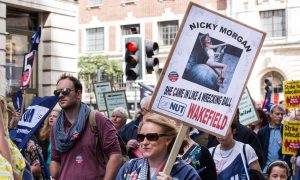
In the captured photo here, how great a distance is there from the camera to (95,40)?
49.0 meters

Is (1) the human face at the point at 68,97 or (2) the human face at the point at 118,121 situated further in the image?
(2) the human face at the point at 118,121

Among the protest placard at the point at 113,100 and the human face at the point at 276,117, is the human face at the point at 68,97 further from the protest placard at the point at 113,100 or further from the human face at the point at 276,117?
the protest placard at the point at 113,100

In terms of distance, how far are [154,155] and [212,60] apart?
2.47 feet

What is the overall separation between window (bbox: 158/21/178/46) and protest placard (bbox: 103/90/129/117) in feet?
103

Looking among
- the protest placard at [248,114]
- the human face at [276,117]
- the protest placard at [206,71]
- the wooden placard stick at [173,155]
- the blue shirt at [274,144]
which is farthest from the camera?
the protest placard at [248,114]

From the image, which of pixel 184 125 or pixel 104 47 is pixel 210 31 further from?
pixel 104 47

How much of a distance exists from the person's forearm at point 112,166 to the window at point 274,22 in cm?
3736

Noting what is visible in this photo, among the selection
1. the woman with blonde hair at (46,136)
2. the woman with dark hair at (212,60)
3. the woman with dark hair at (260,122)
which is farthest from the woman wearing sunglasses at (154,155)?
the woman with dark hair at (260,122)

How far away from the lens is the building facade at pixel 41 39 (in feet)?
→ 54.7

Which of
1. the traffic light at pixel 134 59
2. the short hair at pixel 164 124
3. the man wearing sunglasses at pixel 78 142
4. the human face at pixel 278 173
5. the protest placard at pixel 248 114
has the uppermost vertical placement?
the traffic light at pixel 134 59

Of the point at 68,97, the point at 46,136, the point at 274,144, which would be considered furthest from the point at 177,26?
the point at 68,97

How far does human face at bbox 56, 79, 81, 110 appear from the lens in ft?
20.4

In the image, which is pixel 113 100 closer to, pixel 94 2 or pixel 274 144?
pixel 274 144

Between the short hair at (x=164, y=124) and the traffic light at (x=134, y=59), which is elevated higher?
the traffic light at (x=134, y=59)
